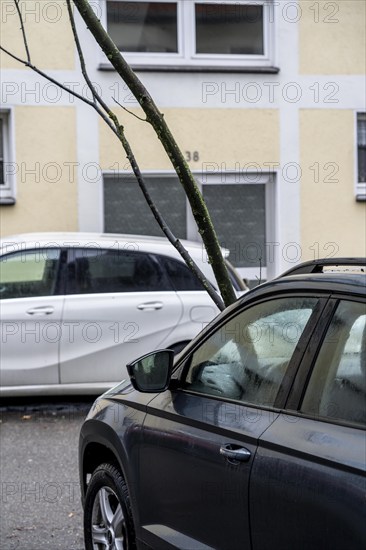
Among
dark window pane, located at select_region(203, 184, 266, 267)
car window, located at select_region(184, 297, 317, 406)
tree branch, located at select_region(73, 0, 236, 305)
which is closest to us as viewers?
car window, located at select_region(184, 297, 317, 406)

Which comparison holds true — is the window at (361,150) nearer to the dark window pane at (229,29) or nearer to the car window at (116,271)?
the dark window pane at (229,29)

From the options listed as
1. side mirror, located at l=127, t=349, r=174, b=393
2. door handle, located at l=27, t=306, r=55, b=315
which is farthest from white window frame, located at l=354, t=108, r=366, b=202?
side mirror, located at l=127, t=349, r=174, b=393

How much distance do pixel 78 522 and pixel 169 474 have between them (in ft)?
→ 8.27

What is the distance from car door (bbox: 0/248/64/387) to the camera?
9.52m

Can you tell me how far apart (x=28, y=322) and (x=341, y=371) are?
21.3ft

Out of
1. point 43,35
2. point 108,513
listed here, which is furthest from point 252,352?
point 43,35

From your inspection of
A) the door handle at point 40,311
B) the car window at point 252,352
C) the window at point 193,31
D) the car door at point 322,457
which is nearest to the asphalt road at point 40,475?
the door handle at point 40,311

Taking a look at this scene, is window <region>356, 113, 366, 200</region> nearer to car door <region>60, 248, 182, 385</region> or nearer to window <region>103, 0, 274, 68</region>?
window <region>103, 0, 274, 68</region>

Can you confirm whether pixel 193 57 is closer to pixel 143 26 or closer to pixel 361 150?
pixel 143 26

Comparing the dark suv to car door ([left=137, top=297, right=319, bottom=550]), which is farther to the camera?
car door ([left=137, top=297, right=319, bottom=550])

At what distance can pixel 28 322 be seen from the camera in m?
9.52

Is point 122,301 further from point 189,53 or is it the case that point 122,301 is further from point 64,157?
point 189,53

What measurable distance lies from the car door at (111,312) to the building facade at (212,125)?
3611mm

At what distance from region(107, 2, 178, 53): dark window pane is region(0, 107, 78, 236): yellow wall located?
1.24 metres
